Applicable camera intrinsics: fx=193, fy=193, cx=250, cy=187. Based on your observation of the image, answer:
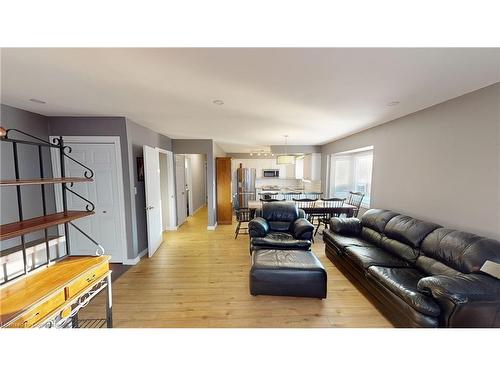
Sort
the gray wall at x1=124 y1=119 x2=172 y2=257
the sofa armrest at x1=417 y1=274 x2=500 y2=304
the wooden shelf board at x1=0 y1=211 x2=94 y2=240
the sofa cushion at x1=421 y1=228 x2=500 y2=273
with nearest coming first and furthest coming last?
the wooden shelf board at x1=0 y1=211 x2=94 y2=240
the sofa armrest at x1=417 y1=274 x2=500 y2=304
the sofa cushion at x1=421 y1=228 x2=500 y2=273
the gray wall at x1=124 y1=119 x2=172 y2=257

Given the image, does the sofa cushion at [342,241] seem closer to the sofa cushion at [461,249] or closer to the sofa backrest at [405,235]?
the sofa backrest at [405,235]

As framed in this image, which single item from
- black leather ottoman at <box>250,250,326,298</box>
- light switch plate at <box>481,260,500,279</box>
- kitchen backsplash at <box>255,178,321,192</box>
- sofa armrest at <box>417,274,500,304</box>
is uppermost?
kitchen backsplash at <box>255,178,321,192</box>

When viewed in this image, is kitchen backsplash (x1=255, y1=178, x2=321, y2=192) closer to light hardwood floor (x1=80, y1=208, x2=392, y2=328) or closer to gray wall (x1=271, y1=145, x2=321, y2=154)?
gray wall (x1=271, y1=145, x2=321, y2=154)

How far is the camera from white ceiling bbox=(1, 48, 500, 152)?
4.29 ft

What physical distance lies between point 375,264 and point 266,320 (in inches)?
53.4

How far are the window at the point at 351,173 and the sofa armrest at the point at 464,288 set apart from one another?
2863 millimetres

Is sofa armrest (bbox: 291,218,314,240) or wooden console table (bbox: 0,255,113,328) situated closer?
wooden console table (bbox: 0,255,113,328)

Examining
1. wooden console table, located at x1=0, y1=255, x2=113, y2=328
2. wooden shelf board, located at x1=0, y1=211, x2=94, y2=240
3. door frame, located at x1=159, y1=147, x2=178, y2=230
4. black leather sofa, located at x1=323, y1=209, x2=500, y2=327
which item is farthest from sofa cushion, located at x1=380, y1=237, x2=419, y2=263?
door frame, located at x1=159, y1=147, x2=178, y2=230

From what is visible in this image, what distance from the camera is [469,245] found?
1760 mm

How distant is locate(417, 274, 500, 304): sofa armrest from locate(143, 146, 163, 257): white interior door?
12.2 ft

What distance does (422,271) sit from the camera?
203cm
